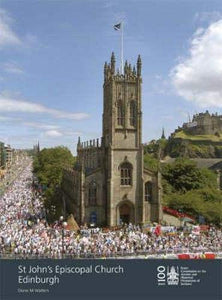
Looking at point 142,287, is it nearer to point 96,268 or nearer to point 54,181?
point 96,268

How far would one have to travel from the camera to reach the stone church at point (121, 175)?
164 ft

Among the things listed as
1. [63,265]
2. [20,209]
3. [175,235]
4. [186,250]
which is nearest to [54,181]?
[20,209]

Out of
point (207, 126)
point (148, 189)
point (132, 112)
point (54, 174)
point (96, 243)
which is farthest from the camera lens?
point (207, 126)

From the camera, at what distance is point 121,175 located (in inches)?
1994

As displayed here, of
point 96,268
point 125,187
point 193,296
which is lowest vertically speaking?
point 193,296

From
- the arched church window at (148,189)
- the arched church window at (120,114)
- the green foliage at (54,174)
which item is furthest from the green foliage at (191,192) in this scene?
the green foliage at (54,174)

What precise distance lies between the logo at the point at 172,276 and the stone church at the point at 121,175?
24962 mm

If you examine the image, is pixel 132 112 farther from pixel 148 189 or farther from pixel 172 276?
pixel 172 276

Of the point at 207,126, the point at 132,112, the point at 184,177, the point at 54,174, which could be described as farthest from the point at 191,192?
the point at 207,126

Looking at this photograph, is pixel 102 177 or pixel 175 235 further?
pixel 102 177

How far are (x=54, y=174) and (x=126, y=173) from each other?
37039 mm

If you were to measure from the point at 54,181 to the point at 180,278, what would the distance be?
60.8 meters

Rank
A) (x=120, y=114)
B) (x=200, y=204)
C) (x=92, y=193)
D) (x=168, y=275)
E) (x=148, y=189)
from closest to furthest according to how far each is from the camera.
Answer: (x=168, y=275), (x=92, y=193), (x=120, y=114), (x=148, y=189), (x=200, y=204)

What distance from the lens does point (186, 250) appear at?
33.4 meters
